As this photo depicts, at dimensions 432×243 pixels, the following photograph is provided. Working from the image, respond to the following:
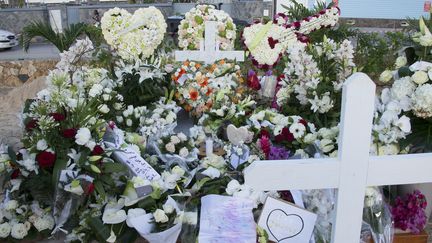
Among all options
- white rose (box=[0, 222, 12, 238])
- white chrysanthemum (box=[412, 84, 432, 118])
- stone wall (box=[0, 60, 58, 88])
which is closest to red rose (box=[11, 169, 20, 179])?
white rose (box=[0, 222, 12, 238])

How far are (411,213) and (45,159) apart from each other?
154 cm

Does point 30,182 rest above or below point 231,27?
below

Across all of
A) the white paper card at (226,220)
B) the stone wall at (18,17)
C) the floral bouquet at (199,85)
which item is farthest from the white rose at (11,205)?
the stone wall at (18,17)

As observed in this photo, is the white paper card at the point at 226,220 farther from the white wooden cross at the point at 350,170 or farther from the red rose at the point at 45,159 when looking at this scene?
the red rose at the point at 45,159

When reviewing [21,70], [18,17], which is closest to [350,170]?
[21,70]

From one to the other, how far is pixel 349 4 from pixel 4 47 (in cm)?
1158

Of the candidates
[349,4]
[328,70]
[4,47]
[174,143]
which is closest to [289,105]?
[328,70]

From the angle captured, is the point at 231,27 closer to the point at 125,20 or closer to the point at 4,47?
the point at 125,20

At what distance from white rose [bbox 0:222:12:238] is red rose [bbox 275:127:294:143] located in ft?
4.76

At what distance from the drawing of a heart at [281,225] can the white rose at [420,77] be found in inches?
30.4

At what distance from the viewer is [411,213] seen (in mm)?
1743

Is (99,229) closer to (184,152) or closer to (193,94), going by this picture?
(184,152)

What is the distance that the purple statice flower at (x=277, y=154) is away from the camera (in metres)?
2.35

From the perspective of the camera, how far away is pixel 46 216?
1918 millimetres
